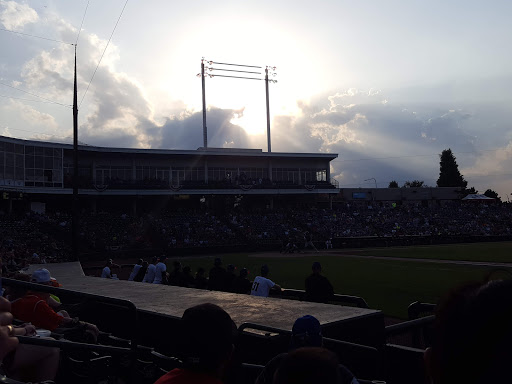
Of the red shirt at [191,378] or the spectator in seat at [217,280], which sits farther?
the spectator in seat at [217,280]

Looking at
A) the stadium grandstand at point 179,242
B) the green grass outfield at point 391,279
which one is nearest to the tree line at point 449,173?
the stadium grandstand at point 179,242

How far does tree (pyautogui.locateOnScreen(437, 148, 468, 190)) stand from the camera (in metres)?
117

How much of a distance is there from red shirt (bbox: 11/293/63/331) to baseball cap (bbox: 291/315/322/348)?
3581 millimetres

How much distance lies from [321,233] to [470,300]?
176ft

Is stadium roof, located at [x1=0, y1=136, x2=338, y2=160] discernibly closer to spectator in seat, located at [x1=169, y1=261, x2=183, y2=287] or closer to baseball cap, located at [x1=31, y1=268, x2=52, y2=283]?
spectator in seat, located at [x1=169, y1=261, x2=183, y2=287]

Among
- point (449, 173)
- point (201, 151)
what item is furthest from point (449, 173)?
point (201, 151)

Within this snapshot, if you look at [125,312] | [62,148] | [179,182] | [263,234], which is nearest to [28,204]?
[62,148]

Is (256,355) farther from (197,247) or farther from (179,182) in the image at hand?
(179,182)

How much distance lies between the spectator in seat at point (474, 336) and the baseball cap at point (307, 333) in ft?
7.91

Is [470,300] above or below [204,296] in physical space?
above

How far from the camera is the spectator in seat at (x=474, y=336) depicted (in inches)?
48.6

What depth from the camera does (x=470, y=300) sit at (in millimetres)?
1328

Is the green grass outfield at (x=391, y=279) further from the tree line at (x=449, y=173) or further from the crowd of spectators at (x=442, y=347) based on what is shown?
the tree line at (x=449, y=173)

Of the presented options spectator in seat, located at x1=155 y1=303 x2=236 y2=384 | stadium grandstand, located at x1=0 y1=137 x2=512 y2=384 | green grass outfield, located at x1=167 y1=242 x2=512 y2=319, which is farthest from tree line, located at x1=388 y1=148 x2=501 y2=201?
spectator in seat, located at x1=155 y1=303 x2=236 y2=384
